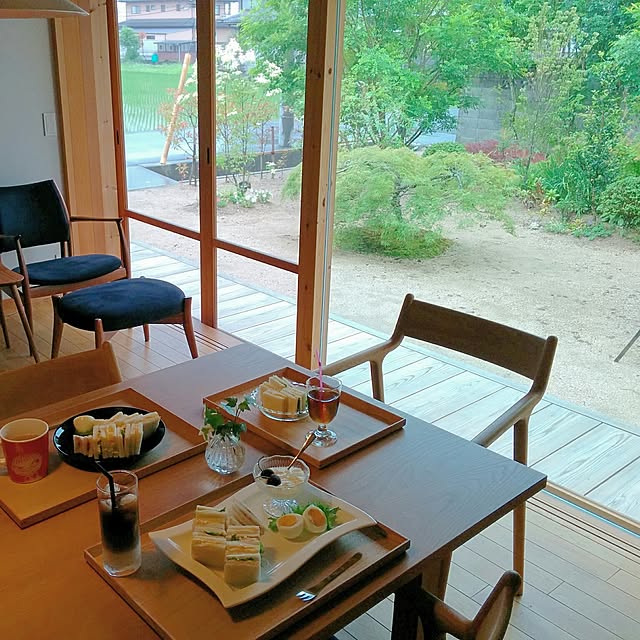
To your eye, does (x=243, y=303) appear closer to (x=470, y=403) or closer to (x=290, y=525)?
(x=470, y=403)

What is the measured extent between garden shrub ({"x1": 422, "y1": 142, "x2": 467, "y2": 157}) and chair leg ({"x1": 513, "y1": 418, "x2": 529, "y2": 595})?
1192 mm

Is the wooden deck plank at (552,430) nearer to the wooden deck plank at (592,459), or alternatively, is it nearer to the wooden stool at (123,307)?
the wooden deck plank at (592,459)

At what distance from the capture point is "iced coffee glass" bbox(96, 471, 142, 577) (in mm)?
1110

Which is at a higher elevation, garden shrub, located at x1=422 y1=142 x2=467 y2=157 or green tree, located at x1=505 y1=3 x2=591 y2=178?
green tree, located at x1=505 y1=3 x2=591 y2=178

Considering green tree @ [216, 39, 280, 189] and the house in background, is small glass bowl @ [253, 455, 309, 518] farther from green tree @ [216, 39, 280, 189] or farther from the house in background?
the house in background

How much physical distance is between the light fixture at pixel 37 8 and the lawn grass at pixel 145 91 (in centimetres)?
267

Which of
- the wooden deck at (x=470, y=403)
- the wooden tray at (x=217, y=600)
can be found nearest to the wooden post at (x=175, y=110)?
the wooden deck at (x=470, y=403)

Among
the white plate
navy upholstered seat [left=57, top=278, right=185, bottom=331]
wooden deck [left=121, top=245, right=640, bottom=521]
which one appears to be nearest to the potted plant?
the white plate

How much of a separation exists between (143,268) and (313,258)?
67.8 inches

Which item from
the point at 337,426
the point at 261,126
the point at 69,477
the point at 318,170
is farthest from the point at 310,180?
the point at 69,477

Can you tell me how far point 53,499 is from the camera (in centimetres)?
130

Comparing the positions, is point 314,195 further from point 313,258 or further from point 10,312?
point 10,312

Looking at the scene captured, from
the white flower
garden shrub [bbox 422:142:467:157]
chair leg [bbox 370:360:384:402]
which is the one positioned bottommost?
chair leg [bbox 370:360:384:402]

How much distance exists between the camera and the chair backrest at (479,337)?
1963 mm
